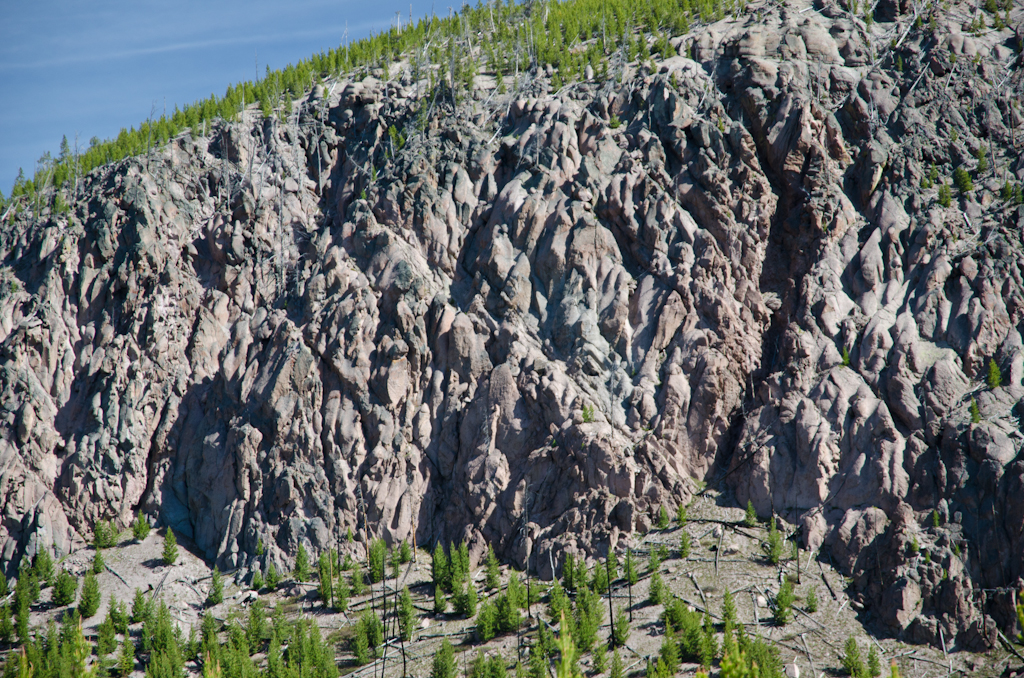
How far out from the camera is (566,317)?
49.4 metres

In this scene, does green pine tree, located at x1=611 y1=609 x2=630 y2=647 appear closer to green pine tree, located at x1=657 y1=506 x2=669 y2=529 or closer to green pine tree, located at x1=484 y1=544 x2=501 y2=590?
green pine tree, located at x1=657 y1=506 x2=669 y2=529

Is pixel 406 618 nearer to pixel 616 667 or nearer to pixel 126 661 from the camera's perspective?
pixel 616 667

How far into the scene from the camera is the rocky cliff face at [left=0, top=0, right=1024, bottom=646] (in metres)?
42.9

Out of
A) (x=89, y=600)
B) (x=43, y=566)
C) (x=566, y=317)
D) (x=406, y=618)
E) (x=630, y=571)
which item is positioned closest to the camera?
(x=406, y=618)

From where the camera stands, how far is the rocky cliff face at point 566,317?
141 feet

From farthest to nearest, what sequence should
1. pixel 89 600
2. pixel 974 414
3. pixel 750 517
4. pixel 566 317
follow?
1. pixel 566 317
2. pixel 750 517
3. pixel 89 600
4. pixel 974 414

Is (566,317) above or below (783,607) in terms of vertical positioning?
above

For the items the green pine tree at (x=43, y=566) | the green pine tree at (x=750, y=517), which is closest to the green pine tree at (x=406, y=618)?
the green pine tree at (x=750, y=517)

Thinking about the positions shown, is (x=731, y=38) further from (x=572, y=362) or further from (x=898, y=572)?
(x=898, y=572)

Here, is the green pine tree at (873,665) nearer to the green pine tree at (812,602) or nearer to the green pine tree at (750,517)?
the green pine tree at (812,602)

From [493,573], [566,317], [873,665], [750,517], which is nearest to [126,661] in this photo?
[493,573]

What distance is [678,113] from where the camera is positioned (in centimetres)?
5322

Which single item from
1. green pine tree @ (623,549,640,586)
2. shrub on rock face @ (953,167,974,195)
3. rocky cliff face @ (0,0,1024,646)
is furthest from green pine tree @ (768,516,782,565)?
shrub on rock face @ (953,167,974,195)

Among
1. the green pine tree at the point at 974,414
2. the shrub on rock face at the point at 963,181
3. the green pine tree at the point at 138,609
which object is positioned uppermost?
the shrub on rock face at the point at 963,181
